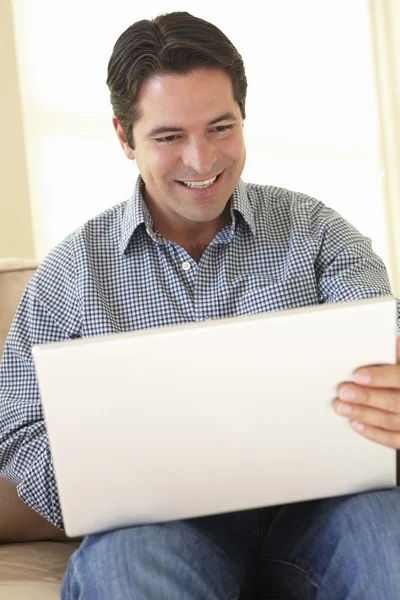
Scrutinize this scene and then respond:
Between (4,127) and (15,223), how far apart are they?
1.03ft

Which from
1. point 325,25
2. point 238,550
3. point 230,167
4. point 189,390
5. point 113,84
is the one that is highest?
point 325,25

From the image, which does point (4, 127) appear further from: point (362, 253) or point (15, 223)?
point (362, 253)

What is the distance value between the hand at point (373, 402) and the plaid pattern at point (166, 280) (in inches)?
16.7

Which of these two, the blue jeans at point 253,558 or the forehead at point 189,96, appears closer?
the blue jeans at point 253,558

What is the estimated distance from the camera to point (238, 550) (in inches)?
50.4

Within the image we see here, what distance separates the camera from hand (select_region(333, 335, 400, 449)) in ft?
3.26

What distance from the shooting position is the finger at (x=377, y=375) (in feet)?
3.26

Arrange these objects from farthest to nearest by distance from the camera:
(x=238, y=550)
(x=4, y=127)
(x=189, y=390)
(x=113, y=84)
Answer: (x=4, y=127) < (x=113, y=84) < (x=238, y=550) < (x=189, y=390)

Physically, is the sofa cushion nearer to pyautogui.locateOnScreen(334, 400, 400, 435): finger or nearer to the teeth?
the teeth

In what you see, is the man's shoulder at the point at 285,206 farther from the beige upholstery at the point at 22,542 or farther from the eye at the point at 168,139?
the beige upholstery at the point at 22,542

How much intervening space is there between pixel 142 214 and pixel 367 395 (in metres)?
0.68

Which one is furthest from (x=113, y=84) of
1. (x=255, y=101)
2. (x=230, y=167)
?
(x=255, y=101)

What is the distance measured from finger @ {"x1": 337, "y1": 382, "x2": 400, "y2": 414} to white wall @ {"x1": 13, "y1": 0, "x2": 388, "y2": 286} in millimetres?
2104

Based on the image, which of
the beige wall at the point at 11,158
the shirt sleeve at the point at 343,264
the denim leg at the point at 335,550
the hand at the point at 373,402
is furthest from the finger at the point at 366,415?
the beige wall at the point at 11,158
